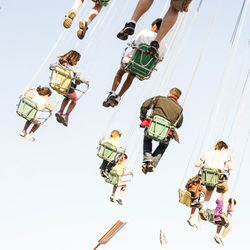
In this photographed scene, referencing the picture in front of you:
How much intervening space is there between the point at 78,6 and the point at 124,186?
21.6ft

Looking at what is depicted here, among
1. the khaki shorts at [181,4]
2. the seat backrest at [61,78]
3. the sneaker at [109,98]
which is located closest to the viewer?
the khaki shorts at [181,4]

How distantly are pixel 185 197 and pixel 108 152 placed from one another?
2257 mm

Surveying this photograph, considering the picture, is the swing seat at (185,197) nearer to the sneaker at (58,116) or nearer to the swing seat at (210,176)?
the swing seat at (210,176)

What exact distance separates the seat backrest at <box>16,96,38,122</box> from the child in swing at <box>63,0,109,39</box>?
183 cm

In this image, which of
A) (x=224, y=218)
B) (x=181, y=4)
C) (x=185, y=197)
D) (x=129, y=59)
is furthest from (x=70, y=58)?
(x=224, y=218)

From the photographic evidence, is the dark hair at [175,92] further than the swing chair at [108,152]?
No

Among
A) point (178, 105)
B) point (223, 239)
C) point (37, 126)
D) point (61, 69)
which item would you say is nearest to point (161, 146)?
point (178, 105)

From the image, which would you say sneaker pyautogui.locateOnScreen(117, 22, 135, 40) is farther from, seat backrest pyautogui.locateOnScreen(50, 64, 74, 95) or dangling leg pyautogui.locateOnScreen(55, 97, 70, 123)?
dangling leg pyautogui.locateOnScreen(55, 97, 70, 123)

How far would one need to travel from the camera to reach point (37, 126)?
40.7 ft

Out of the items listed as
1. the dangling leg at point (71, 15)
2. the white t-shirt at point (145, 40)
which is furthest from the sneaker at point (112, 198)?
the dangling leg at point (71, 15)

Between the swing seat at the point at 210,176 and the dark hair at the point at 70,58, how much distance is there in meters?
3.38

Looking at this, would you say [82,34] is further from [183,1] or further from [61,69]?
[183,1]

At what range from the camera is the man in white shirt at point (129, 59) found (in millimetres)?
10070

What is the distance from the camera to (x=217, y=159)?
1149 centimetres
